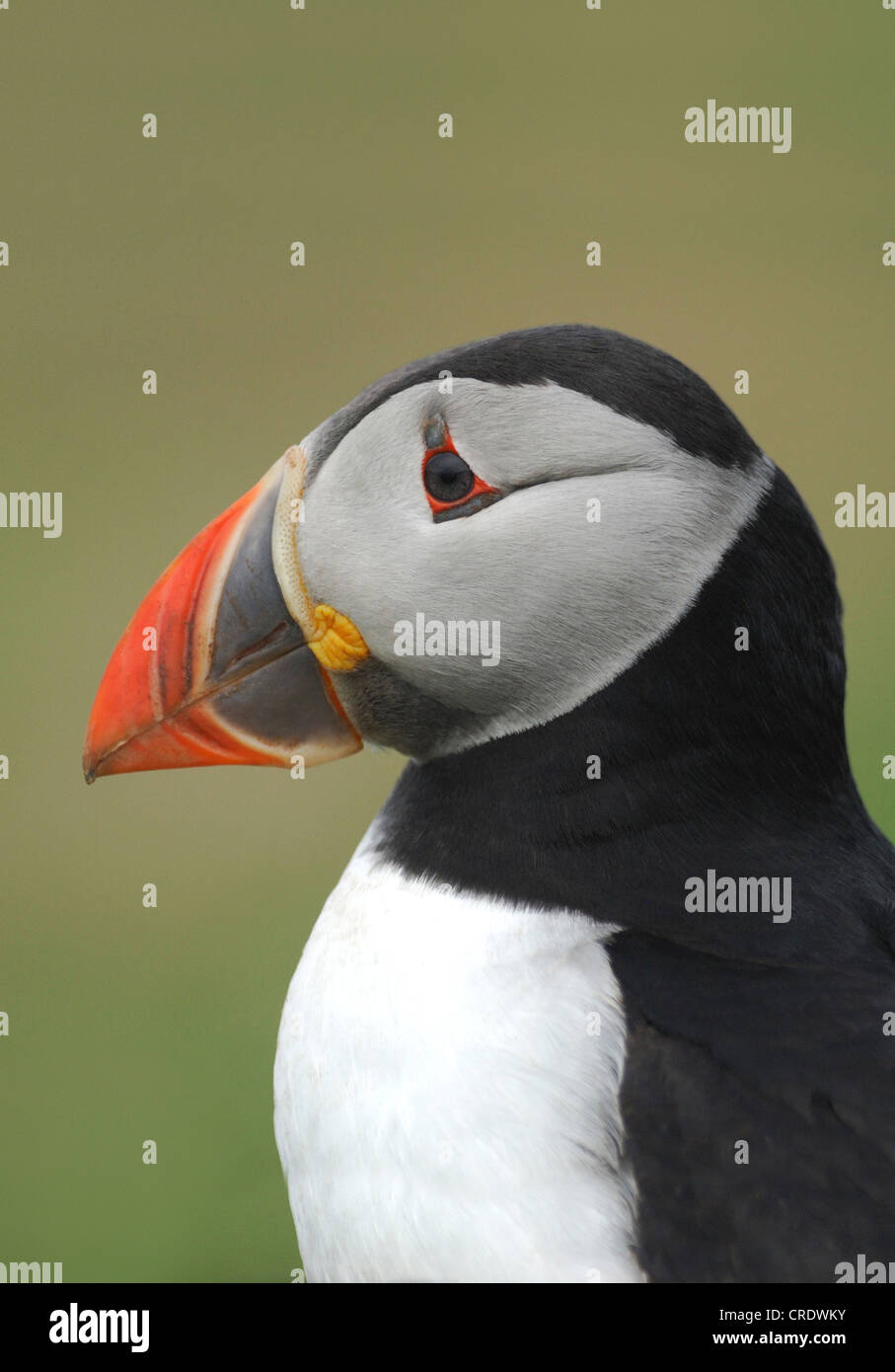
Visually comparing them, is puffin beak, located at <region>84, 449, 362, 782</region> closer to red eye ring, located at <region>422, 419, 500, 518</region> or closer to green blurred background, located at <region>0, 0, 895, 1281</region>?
red eye ring, located at <region>422, 419, 500, 518</region>

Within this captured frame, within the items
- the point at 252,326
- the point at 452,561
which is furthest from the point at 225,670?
the point at 252,326

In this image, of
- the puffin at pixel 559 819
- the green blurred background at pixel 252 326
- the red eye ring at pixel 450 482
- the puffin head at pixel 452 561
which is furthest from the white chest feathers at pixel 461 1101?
the green blurred background at pixel 252 326

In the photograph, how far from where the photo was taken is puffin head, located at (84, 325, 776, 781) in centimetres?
241

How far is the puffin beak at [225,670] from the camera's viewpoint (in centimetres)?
262

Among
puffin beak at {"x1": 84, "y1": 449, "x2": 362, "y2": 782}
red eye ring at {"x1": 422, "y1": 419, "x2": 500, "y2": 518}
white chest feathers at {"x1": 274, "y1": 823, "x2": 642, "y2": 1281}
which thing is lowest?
white chest feathers at {"x1": 274, "y1": 823, "x2": 642, "y2": 1281}

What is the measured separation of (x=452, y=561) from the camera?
2.46 meters

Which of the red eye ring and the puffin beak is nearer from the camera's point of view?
the red eye ring

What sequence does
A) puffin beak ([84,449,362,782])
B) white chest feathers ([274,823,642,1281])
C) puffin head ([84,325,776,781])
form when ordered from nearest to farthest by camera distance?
white chest feathers ([274,823,642,1281]) → puffin head ([84,325,776,781]) → puffin beak ([84,449,362,782])

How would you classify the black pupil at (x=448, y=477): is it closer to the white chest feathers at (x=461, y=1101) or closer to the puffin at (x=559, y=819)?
the puffin at (x=559, y=819)

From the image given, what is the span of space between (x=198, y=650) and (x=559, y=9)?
1117 cm

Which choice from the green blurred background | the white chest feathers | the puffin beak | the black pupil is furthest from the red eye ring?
the green blurred background

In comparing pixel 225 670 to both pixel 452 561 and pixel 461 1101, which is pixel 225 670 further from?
pixel 461 1101

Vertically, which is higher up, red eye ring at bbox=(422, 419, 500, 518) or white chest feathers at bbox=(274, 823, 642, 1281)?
red eye ring at bbox=(422, 419, 500, 518)

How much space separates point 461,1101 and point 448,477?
88 centimetres
